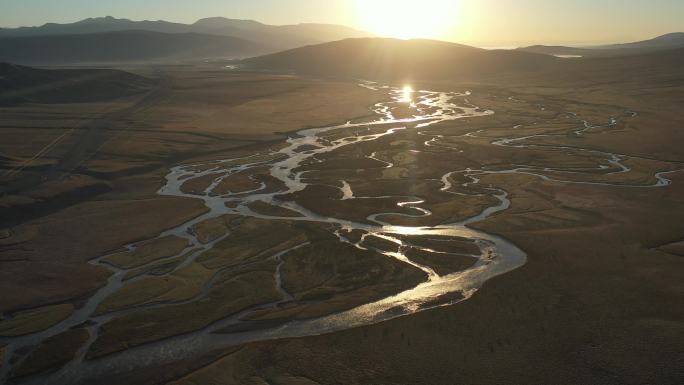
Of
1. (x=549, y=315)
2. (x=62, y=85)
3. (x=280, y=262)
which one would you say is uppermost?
(x=62, y=85)


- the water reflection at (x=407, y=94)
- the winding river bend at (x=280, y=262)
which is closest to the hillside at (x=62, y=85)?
the water reflection at (x=407, y=94)

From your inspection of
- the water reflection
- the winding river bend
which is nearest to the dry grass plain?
the winding river bend

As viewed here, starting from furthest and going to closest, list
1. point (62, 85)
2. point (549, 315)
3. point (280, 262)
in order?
1. point (62, 85)
2. point (280, 262)
3. point (549, 315)

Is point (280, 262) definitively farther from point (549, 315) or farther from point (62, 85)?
point (62, 85)

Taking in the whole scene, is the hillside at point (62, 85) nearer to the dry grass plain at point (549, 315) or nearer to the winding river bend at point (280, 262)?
the winding river bend at point (280, 262)

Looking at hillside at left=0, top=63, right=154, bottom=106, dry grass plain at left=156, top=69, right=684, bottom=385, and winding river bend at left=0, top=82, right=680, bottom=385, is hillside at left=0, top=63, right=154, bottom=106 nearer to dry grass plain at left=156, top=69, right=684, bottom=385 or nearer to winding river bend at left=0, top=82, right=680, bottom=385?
winding river bend at left=0, top=82, right=680, bottom=385

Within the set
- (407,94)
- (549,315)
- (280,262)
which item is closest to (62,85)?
(407,94)

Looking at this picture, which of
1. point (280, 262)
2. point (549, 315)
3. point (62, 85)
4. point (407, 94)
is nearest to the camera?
point (549, 315)
